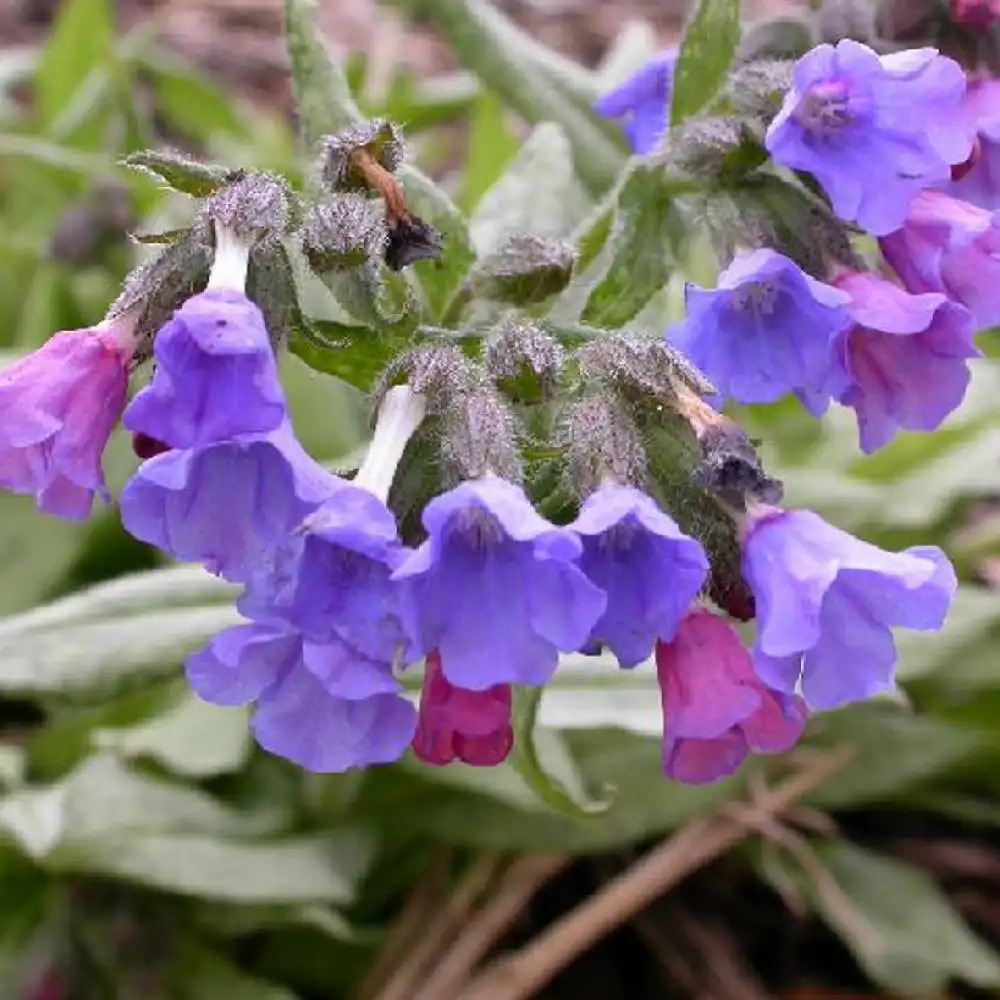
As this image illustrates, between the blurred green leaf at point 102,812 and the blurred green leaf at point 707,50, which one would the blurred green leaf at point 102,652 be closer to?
the blurred green leaf at point 102,812

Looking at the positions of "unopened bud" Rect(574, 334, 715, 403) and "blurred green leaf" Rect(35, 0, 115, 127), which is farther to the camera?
"blurred green leaf" Rect(35, 0, 115, 127)

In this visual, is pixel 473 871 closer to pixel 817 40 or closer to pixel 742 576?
pixel 742 576

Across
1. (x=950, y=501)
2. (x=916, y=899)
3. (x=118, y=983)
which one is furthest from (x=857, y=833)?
(x=118, y=983)

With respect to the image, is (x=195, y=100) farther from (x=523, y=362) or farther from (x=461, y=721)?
(x=461, y=721)

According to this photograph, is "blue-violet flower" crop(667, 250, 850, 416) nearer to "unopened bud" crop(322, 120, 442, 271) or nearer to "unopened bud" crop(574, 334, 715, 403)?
"unopened bud" crop(574, 334, 715, 403)

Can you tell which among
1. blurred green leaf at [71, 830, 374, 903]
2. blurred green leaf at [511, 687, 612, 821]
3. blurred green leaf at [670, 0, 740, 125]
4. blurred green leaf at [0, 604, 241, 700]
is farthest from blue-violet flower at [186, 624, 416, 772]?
blurred green leaf at [670, 0, 740, 125]

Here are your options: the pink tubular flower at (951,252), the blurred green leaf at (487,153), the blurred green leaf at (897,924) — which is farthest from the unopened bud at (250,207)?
the blurred green leaf at (487,153)
